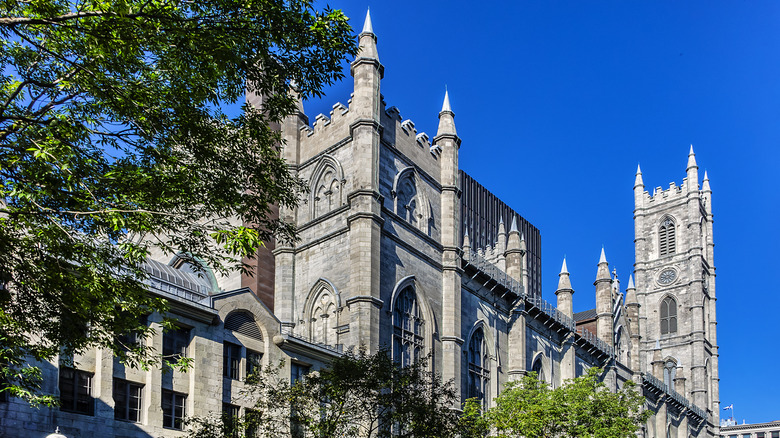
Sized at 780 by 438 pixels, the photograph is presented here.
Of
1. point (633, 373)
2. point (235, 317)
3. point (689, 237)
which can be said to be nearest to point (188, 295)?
point (235, 317)

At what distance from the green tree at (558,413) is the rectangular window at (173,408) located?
1130cm

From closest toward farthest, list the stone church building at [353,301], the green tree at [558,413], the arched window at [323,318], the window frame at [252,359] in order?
the stone church building at [353,301] → the window frame at [252,359] → the green tree at [558,413] → the arched window at [323,318]

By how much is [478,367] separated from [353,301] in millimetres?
11203

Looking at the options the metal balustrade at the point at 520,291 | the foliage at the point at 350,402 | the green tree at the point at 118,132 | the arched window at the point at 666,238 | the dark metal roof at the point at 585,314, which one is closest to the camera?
the green tree at the point at 118,132

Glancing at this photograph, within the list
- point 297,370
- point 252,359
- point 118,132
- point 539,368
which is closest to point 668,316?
point 539,368

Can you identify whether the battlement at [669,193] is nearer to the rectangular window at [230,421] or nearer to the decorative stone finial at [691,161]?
the decorative stone finial at [691,161]

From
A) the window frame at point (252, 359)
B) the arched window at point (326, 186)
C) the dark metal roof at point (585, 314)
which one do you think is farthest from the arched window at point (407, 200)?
the dark metal roof at point (585, 314)

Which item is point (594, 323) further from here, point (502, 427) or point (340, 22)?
point (340, 22)

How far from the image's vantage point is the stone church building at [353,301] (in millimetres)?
26672

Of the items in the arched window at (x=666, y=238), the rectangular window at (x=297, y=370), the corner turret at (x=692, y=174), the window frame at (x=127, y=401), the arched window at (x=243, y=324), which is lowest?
the window frame at (x=127, y=401)

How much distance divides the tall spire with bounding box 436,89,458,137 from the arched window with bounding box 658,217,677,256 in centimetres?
6676

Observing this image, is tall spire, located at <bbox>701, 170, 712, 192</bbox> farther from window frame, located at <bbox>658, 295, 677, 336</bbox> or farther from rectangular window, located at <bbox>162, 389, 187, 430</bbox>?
rectangular window, located at <bbox>162, 389, 187, 430</bbox>

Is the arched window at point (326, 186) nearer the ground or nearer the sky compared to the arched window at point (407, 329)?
nearer the sky

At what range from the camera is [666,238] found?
104 meters
